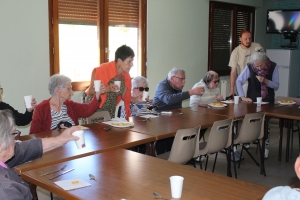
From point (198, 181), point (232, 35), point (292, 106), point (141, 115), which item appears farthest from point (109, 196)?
point (232, 35)

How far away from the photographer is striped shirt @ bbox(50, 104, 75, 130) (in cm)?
370

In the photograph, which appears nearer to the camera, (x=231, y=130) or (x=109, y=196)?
(x=109, y=196)

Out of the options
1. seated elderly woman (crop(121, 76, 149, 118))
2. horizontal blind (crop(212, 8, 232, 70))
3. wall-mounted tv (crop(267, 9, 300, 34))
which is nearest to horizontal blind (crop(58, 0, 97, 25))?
seated elderly woman (crop(121, 76, 149, 118))

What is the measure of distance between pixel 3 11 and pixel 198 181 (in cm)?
361

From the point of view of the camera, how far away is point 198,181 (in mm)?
2250

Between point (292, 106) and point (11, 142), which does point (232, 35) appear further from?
point (11, 142)

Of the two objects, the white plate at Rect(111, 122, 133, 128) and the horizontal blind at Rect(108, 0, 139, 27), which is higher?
the horizontal blind at Rect(108, 0, 139, 27)

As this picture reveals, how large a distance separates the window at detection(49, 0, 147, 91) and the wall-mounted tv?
12.5 ft

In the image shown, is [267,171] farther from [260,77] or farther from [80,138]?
[80,138]

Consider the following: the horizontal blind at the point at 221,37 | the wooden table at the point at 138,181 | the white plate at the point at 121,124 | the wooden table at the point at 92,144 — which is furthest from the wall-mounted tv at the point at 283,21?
the wooden table at the point at 138,181

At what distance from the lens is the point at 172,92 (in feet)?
16.4

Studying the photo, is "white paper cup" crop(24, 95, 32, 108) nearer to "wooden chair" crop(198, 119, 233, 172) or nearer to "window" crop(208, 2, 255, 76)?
"wooden chair" crop(198, 119, 233, 172)

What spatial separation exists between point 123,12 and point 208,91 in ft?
6.45

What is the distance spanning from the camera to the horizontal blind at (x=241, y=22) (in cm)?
864
